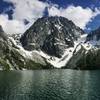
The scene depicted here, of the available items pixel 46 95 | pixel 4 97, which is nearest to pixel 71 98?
pixel 46 95

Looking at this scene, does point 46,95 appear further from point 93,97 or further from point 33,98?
point 93,97

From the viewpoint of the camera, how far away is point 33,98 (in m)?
111

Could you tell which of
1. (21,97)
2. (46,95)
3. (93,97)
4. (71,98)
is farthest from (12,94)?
(93,97)

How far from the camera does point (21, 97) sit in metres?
114

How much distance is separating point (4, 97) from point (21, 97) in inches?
293

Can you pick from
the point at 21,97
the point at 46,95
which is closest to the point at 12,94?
the point at 21,97

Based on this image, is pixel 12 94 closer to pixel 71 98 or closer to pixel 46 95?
pixel 46 95

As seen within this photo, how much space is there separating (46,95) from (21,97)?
1254cm

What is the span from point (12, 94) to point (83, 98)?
33761 mm

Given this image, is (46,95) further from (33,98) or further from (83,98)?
(83,98)

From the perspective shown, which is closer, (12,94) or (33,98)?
(33,98)

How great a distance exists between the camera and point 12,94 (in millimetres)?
121000

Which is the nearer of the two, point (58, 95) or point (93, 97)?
point (93, 97)

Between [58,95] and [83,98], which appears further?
[58,95]
